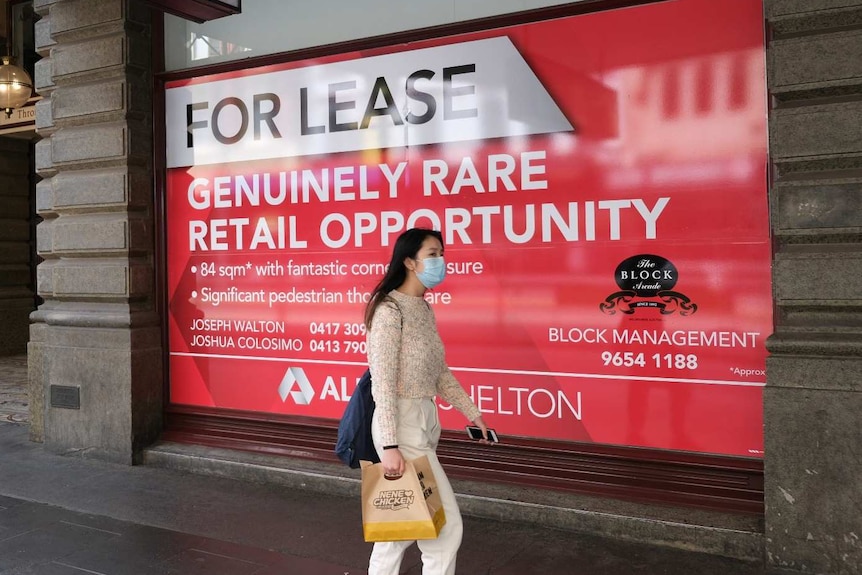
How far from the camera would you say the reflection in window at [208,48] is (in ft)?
19.8

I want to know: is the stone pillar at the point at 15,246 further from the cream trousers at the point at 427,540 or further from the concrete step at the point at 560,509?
the cream trousers at the point at 427,540

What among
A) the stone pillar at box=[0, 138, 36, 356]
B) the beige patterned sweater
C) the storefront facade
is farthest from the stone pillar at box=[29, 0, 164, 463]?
the stone pillar at box=[0, 138, 36, 356]

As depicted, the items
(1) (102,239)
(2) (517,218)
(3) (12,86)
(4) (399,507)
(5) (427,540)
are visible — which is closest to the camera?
(4) (399,507)

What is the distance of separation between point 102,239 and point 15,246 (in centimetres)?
1000

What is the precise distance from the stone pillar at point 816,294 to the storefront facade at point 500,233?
14 millimetres

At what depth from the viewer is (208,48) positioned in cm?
616

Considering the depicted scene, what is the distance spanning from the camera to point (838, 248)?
3.82 m

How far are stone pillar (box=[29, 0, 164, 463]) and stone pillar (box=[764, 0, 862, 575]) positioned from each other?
4655mm

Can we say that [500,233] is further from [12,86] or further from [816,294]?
[12,86]

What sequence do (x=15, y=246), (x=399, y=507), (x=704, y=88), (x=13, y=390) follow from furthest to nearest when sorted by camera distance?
(x=15, y=246) < (x=13, y=390) < (x=704, y=88) < (x=399, y=507)

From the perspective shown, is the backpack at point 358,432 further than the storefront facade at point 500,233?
No

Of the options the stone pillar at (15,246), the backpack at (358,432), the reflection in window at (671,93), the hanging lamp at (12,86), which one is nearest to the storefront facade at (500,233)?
the reflection in window at (671,93)

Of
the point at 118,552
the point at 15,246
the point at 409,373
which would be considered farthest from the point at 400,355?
the point at 15,246

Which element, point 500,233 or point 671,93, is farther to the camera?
point 500,233
